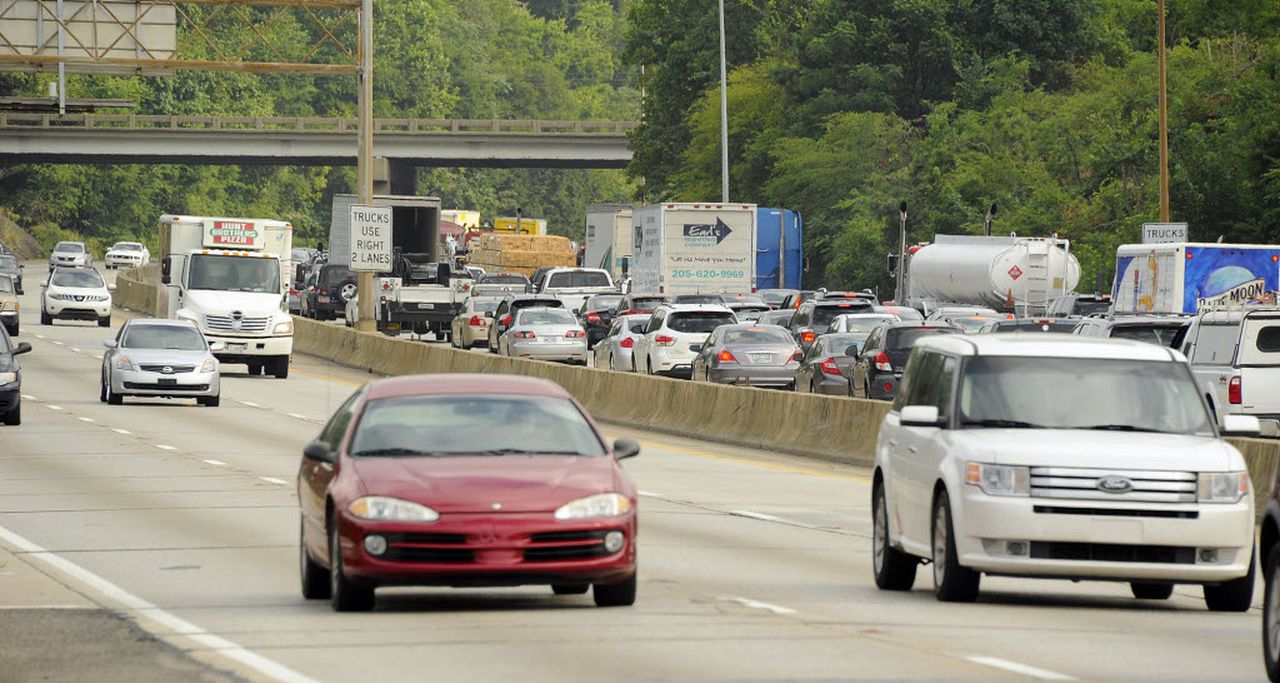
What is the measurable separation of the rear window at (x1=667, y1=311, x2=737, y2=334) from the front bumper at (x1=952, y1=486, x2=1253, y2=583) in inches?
1206

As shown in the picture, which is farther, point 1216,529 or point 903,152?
point 903,152

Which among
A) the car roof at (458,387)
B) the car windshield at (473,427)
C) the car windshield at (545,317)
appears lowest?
the car windshield at (545,317)

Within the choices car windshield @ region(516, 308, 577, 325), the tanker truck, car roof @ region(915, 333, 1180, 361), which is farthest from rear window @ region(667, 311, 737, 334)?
car roof @ region(915, 333, 1180, 361)

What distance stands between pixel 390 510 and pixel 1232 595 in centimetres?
510

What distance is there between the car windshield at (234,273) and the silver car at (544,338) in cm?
491

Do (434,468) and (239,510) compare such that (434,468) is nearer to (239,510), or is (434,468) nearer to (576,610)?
(576,610)

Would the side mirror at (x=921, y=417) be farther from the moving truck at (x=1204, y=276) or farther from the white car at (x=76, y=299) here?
the white car at (x=76, y=299)

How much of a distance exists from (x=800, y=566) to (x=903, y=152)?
71.5 metres

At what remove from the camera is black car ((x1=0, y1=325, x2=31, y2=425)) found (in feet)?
110

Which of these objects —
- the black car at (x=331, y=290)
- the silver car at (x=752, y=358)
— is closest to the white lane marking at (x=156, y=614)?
the silver car at (x=752, y=358)

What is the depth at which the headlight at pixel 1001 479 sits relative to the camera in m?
14.0

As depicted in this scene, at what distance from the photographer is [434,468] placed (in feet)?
43.6

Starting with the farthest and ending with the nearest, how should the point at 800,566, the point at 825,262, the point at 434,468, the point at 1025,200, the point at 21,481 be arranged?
1. the point at 825,262
2. the point at 1025,200
3. the point at 21,481
4. the point at 800,566
5. the point at 434,468

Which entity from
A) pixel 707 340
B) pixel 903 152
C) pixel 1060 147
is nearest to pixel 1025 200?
pixel 1060 147
